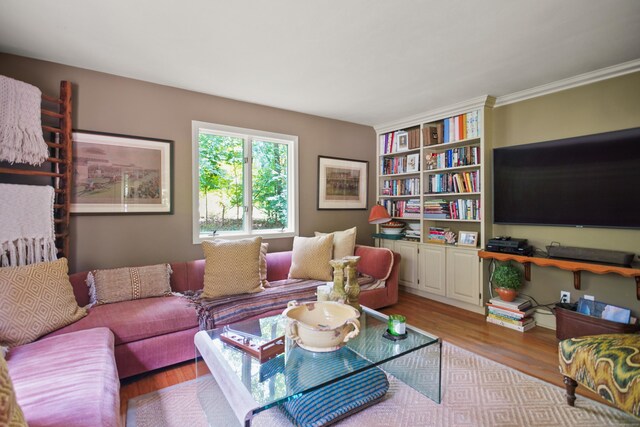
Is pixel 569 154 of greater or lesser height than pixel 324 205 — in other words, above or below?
above

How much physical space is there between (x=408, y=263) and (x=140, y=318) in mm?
3118

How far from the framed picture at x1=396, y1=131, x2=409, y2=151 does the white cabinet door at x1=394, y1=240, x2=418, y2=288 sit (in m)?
1.27

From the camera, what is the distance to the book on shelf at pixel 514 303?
3.00 metres

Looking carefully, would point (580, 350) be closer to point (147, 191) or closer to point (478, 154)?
point (478, 154)

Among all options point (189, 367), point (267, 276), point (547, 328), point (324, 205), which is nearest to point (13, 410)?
point (189, 367)

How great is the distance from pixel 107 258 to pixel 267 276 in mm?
1432

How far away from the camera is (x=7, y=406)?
65cm

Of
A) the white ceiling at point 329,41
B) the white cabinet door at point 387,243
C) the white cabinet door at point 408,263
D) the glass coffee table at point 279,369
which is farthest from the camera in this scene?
the white cabinet door at point 387,243

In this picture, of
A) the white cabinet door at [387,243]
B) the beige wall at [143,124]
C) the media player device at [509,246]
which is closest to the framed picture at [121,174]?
the beige wall at [143,124]

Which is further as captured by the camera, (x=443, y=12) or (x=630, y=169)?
(x=630, y=169)

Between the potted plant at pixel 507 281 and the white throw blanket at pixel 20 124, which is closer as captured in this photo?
the white throw blanket at pixel 20 124

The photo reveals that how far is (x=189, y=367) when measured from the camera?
7.52ft

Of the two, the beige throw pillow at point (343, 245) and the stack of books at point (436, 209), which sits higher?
the stack of books at point (436, 209)

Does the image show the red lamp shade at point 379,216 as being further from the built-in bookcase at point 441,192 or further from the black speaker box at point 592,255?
the black speaker box at point 592,255
